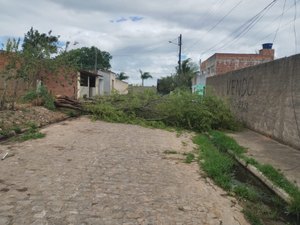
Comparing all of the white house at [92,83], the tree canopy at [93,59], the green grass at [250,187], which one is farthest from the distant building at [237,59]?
the tree canopy at [93,59]

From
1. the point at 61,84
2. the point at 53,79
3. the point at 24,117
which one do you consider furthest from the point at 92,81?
the point at 24,117

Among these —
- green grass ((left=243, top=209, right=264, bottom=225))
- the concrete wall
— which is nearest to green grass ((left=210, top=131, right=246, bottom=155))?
the concrete wall

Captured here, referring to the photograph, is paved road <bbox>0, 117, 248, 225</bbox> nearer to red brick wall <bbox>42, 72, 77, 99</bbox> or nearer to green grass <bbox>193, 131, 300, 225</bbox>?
green grass <bbox>193, 131, 300, 225</bbox>

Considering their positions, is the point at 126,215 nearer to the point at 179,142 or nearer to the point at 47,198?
the point at 47,198

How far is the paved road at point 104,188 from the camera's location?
4816 mm

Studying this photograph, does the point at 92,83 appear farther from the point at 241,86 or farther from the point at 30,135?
the point at 30,135

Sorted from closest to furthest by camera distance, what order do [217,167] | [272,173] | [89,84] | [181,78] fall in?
[272,173], [217,167], [89,84], [181,78]

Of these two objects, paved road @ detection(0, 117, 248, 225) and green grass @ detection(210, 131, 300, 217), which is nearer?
paved road @ detection(0, 117, 248, 225)

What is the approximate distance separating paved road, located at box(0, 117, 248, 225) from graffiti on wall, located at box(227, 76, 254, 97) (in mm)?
7553

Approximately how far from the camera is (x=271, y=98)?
1323 centimetres

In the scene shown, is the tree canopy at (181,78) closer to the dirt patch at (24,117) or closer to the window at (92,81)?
the window at (92,81)

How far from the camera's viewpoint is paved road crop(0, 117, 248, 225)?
4816 millimetres

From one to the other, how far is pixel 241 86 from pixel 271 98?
175 inches

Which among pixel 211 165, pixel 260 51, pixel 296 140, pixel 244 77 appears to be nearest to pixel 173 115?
pixel 244 77
